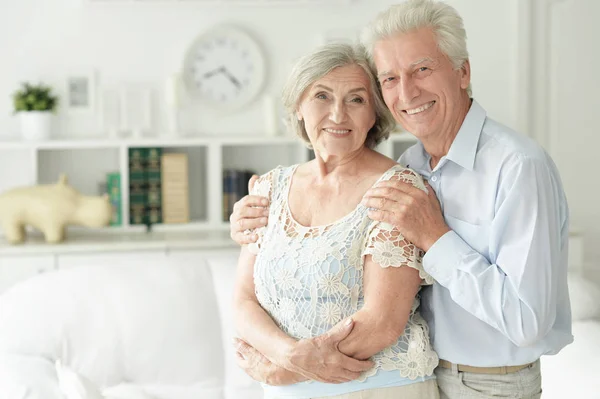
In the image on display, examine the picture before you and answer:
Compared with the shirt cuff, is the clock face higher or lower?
higher

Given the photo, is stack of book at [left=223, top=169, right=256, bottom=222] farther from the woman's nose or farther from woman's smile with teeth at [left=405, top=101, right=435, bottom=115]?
woman's smile with teeth at [left=405, top=101, right=435, bottom=115]

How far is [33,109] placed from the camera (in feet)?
14.2

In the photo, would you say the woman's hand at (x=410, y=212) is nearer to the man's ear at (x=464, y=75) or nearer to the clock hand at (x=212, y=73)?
the man's ear at (x=464, y=75)

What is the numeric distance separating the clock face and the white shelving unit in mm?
273

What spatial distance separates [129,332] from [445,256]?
62.4 inches

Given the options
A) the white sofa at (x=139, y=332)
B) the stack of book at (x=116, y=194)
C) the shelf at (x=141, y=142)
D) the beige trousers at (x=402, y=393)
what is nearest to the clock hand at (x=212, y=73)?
the shelf at (x=141, y=142)

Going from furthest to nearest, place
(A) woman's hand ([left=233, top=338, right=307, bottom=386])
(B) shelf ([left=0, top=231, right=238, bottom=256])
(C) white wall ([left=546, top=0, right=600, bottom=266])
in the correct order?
(C) white wall ([left=546, top=0, right=600, bottom=266]) → (B) shelf ([left=0, top=231, right=238, bottom=256]) → (A) woman's hand ([left=233, top=338, right=307, bottom=386])

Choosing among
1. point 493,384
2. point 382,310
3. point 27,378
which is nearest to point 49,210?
point 27,378

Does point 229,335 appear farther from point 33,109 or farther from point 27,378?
point 33,109

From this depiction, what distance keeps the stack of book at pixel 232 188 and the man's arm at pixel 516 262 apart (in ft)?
9.46

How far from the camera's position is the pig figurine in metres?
4.12

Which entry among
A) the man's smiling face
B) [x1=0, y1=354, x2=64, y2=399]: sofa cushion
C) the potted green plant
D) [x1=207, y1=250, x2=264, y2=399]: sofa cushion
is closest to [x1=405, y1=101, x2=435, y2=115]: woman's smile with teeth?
the man's smiling face

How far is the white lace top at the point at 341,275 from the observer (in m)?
1.70

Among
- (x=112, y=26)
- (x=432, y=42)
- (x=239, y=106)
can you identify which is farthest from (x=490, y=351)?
(x=112, y=26)
